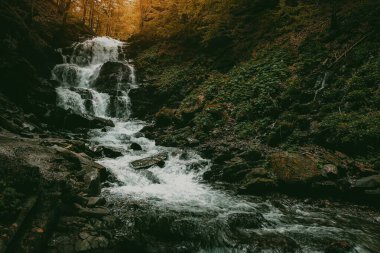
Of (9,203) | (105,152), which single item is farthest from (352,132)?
(9,203)

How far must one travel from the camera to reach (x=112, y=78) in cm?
2125

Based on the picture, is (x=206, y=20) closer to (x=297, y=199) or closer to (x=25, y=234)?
(x=297, y=199)

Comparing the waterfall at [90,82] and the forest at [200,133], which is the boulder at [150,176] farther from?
the waterfall at [90,82]

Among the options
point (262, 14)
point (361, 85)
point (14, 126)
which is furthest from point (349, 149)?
point (262, 14)

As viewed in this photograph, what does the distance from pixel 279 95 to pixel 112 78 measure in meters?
12.6

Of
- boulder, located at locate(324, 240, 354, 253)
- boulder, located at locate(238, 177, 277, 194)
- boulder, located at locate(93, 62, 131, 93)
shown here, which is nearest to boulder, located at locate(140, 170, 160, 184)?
boulder, located at locate(238, 177, 277, 194)

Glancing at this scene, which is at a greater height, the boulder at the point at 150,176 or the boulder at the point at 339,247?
the boulder at the point at 150,176

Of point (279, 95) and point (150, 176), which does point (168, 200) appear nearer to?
point (150, 176)

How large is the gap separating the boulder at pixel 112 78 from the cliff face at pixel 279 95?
1.42m

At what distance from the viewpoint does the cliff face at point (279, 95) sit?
9.27 metres

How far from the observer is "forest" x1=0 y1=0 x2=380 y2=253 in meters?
5.59

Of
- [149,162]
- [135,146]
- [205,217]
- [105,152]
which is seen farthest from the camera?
[135,146]

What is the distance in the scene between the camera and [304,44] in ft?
52.3

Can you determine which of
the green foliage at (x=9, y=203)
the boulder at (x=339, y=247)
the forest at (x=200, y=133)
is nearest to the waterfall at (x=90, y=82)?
the forest at (x=200, y=133)
